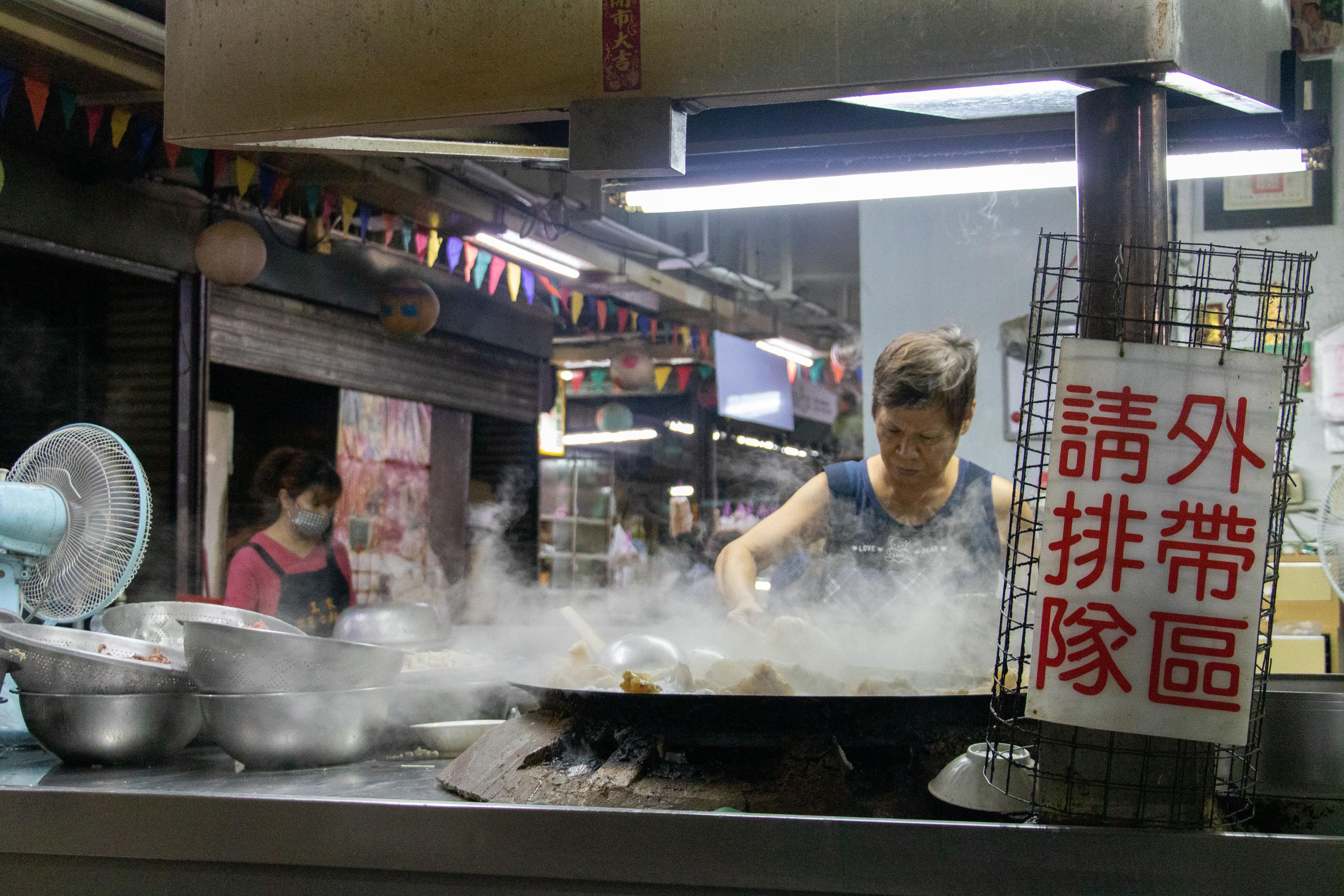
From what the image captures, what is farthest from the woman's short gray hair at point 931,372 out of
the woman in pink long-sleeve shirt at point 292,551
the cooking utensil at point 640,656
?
the woman in pink long-sleeve shirt at point 292,551

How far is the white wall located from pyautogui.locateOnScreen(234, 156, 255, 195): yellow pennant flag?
330 cm

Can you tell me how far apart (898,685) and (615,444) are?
13527 millimetres

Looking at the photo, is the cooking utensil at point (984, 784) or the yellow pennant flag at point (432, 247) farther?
the yellow pennant flag at point (432, 247)

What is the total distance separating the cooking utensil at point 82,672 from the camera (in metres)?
2.23

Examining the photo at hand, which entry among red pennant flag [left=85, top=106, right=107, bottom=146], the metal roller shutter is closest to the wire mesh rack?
red pennant flag [left=85, top=106, right=107, bottom=146]

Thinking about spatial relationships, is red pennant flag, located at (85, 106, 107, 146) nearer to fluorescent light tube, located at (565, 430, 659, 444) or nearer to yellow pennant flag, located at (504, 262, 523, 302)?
yellow pennant flag, located at (504, 262, 523, 302)

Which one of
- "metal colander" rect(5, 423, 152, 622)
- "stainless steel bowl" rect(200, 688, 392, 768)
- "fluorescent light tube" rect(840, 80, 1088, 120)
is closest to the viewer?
"fluorescent light tube" rect(840, 80, 1088, 120)

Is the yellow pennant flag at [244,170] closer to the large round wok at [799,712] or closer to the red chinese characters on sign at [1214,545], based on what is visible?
the large round wok at [799,712]

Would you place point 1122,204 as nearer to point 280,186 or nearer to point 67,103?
point 67,103

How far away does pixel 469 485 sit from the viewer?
10.1 metres

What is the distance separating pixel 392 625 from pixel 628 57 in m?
2.90

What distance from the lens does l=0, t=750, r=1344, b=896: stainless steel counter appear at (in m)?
1.44

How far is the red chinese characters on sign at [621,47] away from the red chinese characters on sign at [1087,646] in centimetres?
108

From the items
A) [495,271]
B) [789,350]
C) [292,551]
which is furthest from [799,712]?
[789,350]
